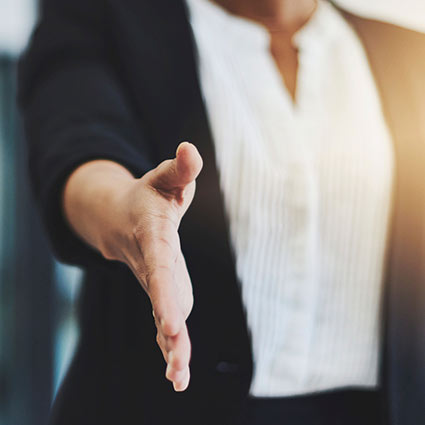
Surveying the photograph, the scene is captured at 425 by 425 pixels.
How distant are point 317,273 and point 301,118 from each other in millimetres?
87

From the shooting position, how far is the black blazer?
213 millimetres

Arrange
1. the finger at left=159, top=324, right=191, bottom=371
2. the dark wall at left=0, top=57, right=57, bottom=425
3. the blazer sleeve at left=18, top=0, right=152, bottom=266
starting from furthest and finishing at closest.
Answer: the dark wall at left=0, top=57, right=57, bottom=425 → the blazer sleeve at left=18, top=0, right=152, bottom=266 → the finger at left=159, top=324, right=191, bottom=371

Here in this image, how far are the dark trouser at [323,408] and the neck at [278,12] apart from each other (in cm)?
20

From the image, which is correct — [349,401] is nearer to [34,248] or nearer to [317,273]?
[317,273]

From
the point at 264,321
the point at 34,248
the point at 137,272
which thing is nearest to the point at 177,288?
the point at 137,272

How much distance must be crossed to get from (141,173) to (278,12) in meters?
0.13

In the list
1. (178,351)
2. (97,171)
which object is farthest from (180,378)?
(97,171)

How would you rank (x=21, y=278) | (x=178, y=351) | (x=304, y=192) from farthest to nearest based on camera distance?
(x=21, y=278), (x=304, y=192), (x=178, y=351)

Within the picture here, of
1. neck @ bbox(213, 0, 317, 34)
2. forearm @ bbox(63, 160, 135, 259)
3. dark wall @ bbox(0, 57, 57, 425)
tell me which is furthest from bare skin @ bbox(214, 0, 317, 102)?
dark wall @ bbox(0, 57, 57, 425)

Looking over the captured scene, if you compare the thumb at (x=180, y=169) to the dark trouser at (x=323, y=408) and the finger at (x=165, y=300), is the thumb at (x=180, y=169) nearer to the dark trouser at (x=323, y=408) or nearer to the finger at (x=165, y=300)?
the finger at (x=165, y=300)

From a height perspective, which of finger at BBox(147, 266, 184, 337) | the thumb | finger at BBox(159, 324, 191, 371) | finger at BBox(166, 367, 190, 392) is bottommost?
finger at BBox(166, 367, 190, 392)

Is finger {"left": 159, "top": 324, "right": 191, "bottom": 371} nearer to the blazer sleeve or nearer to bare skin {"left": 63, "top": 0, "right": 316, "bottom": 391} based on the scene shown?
bare skin {"left": 63, "top": 0, "right": 316, "bottom": 391}

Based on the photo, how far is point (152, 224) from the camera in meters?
0.14

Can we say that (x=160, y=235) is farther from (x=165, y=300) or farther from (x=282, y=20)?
(x=282, y=20)
